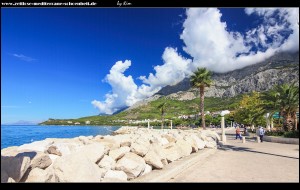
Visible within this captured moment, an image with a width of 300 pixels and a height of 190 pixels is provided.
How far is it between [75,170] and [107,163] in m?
2.08

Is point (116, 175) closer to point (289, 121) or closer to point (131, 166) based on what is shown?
point (131, 166)

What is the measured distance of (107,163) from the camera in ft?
25.2

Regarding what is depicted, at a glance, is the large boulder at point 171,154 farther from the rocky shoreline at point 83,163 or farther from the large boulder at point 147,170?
the large boulder at point 147,170

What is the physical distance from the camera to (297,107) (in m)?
3.87

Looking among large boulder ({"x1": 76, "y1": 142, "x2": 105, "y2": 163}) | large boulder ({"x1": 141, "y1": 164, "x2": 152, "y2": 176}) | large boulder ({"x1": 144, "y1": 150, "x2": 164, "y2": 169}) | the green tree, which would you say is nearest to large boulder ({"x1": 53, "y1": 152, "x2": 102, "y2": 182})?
large boulder ({"x1": 76, "y1": 142, "x2": 105, "y2": 163})

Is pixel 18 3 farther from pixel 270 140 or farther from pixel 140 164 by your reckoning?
pixel 270 140

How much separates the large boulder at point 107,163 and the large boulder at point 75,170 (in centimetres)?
148

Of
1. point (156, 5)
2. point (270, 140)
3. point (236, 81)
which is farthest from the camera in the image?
point (270, 140)

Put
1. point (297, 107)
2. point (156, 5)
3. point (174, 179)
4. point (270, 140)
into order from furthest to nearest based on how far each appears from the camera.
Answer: point (270, 140) → point (174, 179) → point (297, 107) → point (156, 5)

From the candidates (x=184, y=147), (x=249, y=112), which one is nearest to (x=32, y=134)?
(x=249, y=112)
